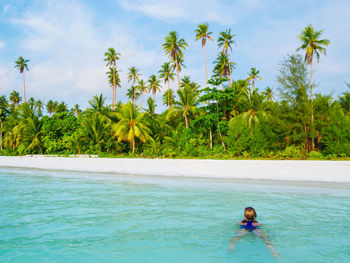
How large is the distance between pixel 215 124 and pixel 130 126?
7.96 meters

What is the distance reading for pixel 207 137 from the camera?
26.4 metres

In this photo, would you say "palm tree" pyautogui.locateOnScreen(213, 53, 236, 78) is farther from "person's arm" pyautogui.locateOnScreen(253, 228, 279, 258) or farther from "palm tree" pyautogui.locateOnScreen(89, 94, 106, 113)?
"person's arm" pyautogui.locateOnScreen(253, 228, 279, 258)

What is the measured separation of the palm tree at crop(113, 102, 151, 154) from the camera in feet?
82.4

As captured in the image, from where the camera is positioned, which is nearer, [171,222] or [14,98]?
[171,222]

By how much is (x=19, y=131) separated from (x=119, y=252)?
32.3 meters

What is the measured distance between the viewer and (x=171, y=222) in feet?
22.4

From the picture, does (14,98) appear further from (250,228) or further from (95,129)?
(250,228)

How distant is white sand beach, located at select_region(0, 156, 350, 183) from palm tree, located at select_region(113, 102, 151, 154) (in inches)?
264

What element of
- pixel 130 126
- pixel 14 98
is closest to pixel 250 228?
pixel 130 126

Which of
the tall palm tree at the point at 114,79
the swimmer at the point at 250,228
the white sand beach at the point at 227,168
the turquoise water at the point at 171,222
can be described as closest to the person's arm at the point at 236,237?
the swimmer at the point at 250,228

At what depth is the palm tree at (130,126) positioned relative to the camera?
25125 millimetres

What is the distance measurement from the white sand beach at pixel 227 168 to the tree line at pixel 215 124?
20.7 ft

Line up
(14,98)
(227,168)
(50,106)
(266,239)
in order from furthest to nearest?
(50,106)
(14,98)
(227,168)
(266,239)

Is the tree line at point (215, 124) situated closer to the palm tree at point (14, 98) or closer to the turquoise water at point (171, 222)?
the turquoise water at point (171, 222)
